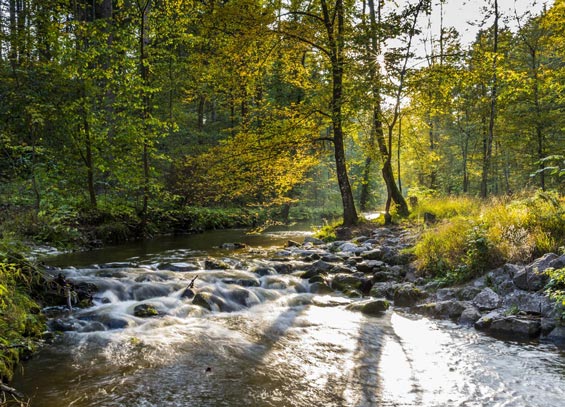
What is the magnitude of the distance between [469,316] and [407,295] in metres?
1.24

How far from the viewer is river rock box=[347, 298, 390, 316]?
249 inches

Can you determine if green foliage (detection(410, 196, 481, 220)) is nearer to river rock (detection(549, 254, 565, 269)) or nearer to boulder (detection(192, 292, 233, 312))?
river rock (detection(549, 254, 565, 269))

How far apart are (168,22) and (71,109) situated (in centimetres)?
560

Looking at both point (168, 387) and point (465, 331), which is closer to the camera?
point (168, 387)

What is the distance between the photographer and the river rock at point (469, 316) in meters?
5.63

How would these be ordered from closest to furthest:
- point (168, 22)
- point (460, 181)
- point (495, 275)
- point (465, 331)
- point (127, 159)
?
point (465, 331)
point (495, 275)
point (127, 159)
point (168, 22)
point (460, 181)

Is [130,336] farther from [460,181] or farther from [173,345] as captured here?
[460,181]

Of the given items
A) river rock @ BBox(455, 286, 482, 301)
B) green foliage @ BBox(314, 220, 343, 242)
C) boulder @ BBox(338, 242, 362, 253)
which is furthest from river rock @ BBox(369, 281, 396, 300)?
green foliage @ BBox(314, 220, 343, 242)

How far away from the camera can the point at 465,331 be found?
5367 mm

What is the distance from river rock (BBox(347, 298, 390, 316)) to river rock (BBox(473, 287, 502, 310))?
4.54 feet

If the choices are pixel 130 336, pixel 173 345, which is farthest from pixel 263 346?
pixel 130 336

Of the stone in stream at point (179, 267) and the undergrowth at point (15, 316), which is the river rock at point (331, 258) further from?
the undergrowth at point (15, 316)

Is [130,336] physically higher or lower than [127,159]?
lower

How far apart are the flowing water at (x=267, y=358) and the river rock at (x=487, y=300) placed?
2.14ft
